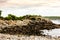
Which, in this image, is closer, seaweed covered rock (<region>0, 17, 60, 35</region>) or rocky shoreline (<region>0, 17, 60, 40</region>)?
rocky shoreline (<region>0, 17, 60, 40</region>)

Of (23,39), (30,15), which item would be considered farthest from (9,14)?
(23,39)

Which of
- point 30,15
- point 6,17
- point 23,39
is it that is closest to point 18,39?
point 23,39

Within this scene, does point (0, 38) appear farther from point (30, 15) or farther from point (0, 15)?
point (30, 15)

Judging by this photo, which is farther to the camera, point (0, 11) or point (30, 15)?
point (30, 15)

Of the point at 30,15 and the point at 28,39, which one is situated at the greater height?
the point at 28,39

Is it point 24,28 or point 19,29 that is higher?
point 19,29

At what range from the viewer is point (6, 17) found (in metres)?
68.8

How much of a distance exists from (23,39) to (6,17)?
41.2 meters

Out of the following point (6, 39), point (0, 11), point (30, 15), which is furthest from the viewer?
point (30, 15)

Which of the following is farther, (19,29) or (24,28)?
(24,28)

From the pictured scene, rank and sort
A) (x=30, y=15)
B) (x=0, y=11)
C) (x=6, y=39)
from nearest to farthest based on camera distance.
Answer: (x=6, y=39)
(x=0, y=11)
(x=30, y=15)

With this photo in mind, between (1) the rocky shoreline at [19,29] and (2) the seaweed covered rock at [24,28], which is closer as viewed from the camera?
(1) the rocky shoreline at [19,29]

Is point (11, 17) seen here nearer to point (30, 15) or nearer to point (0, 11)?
point (0, 11)

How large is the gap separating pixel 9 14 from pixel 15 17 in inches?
77.2
